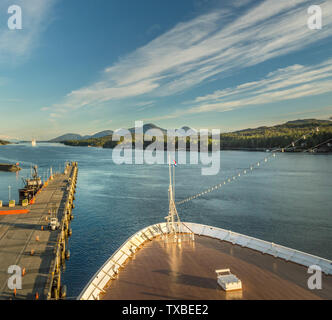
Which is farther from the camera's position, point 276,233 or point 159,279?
point 276,233

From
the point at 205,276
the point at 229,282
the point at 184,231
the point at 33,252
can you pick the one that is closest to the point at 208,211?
the point at 184,231

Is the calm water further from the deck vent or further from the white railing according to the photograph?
the deck vent

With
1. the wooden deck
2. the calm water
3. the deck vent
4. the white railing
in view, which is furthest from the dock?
the deck vent

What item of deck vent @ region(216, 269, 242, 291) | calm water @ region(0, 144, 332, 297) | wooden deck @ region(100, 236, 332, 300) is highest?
deck vent @ region(216, 269, 242, 291)

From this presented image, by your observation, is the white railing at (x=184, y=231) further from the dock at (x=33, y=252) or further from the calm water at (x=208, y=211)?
the calm water at (x=208, y=211)

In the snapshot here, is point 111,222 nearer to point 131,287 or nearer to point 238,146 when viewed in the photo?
point 131,287
